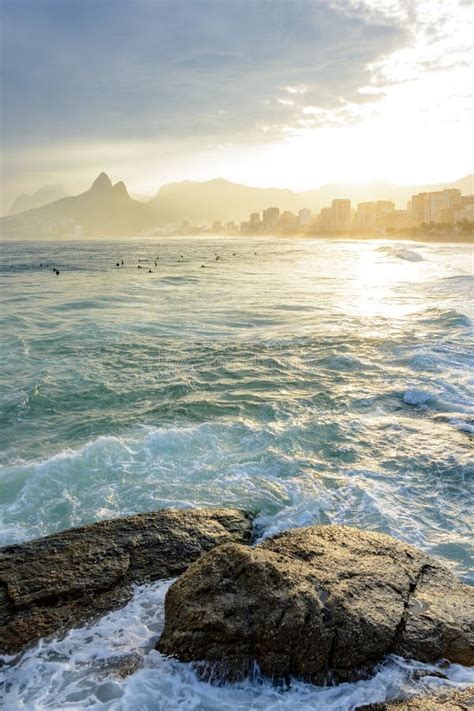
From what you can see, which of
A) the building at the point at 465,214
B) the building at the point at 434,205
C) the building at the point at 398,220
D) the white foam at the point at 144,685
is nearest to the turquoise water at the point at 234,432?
the white foam at the point at 144,685

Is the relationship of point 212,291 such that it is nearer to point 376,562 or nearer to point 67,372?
point 67,372

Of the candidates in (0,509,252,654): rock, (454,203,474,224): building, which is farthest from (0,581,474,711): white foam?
(454,203,474,224): building

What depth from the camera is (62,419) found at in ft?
35.8

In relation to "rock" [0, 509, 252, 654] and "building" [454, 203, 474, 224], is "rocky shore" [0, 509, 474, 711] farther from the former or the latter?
"building" [454, 203, 474, 224]

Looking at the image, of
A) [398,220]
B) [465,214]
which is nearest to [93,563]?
[465,214]

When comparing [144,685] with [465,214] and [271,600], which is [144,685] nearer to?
[271,600]

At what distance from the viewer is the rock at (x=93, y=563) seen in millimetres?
4812

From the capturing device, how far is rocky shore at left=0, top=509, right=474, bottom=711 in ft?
13.4

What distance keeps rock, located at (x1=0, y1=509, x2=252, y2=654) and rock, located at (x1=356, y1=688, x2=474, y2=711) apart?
2512 mm

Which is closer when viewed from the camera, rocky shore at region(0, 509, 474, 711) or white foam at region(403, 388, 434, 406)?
rocky shore at region(0, 509, 474, 711)

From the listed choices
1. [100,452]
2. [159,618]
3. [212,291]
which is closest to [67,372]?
[100,452]

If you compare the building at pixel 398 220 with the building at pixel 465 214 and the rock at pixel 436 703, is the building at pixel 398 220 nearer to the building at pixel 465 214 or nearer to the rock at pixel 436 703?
the building at pixel 465 214

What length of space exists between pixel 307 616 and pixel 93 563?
8.21 ft

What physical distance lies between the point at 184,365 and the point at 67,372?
3256 mm
